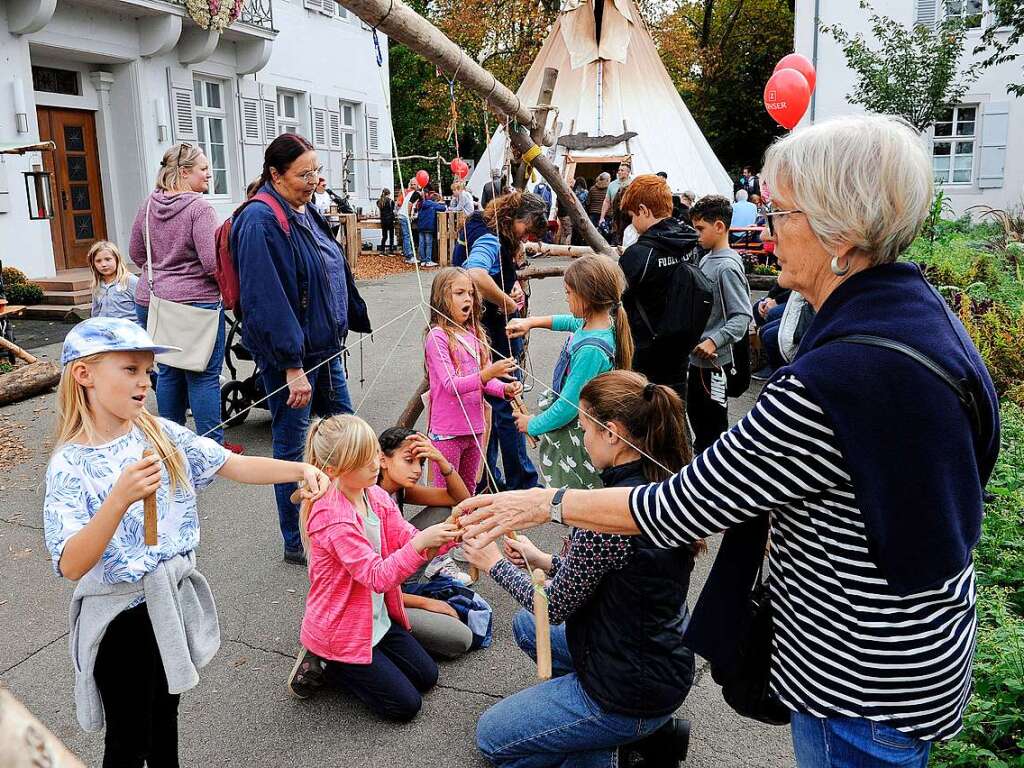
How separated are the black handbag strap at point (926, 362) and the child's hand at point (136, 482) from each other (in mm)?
1549

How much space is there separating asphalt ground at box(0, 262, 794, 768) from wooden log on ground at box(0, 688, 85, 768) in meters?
2.43

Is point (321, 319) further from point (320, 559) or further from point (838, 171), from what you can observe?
point (838, 171)

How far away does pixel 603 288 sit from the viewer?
4023 mm

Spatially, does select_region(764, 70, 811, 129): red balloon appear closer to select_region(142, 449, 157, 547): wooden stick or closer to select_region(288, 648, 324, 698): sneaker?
select_region(288, 648, 324, 698): sneaker

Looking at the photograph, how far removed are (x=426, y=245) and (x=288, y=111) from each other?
14.1ft

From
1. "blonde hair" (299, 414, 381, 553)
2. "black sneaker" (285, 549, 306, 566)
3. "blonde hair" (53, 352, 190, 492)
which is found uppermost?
"blonde hair" (53, 352, 190, 492)

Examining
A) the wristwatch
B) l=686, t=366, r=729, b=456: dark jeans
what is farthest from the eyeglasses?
l=686, t=366, r=729, b=456: dark jeans

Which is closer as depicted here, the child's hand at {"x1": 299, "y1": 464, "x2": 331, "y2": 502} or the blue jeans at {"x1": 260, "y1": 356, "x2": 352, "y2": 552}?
the child's hand at {"x1": 299, "y1": 464, "x2": 331, "y2": 502}

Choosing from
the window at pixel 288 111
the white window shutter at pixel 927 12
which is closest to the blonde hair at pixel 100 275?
the window at pixel 288 111

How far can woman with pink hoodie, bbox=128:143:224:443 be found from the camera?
16.3 feet

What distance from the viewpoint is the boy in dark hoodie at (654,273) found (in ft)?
15.3

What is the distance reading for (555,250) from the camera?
538 centimetres

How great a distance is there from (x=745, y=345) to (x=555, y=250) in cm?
133

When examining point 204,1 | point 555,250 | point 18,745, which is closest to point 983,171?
point 204,1
